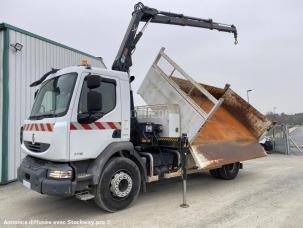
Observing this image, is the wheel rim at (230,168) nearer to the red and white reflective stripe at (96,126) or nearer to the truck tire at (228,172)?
the truck tire at (228,172)

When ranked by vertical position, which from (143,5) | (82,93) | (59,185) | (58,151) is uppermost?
(143,5)

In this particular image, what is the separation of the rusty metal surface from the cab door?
196 cm

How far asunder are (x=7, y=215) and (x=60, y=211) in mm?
916

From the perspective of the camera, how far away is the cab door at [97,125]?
4.97 meters

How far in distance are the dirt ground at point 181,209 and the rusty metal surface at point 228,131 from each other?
764 mm

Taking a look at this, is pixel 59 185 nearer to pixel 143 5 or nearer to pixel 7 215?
pixel 7 215

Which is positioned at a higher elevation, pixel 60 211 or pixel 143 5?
pixel 143 5

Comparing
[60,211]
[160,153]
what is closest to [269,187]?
[160,153]

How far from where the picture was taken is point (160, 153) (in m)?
6.63

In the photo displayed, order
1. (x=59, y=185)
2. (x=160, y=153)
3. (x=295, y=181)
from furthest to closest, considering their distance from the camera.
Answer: (x=295, y=181) → (x=160, y=153) → (x=59, y=185)

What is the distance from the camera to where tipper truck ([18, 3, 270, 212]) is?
4.94 meters

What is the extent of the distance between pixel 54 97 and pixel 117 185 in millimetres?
1942

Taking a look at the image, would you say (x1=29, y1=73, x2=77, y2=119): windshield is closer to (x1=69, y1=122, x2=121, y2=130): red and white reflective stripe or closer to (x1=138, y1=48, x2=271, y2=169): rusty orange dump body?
(x1=69, y1=122, x2=121, y2=130): red and white reflective stripe

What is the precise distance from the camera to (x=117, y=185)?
5.36 m
